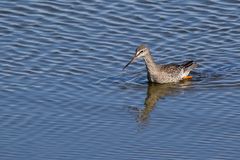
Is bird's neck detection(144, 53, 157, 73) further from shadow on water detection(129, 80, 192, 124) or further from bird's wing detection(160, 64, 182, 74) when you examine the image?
shadow on water detection(129, 80, 192, 124)

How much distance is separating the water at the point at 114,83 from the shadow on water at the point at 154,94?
0.03 meters

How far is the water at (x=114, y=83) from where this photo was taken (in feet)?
48.8

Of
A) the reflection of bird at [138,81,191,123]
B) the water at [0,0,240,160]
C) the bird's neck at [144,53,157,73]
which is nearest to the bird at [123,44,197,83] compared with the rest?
the bird's neck at [144,53,157,73]

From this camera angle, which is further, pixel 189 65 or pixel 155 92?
pixel 189 65

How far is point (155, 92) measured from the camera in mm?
18859

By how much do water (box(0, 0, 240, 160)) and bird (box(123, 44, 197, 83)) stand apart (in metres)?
0.26

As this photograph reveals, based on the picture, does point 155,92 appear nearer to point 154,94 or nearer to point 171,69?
point 154,94

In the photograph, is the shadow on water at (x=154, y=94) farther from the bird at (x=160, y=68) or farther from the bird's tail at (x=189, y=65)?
the bird's tail at (x=189, y=65)

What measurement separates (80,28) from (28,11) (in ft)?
5.40

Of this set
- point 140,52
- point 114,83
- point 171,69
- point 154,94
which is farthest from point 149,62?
point 114,83

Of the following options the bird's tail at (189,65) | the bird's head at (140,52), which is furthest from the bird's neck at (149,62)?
the bird's tail at (189,65)

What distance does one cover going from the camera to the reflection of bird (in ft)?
55.5

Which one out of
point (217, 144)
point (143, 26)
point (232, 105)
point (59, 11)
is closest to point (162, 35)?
point (143, 26)

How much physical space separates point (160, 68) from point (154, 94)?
3.76 ft
